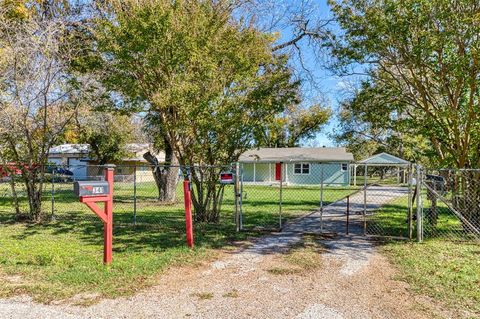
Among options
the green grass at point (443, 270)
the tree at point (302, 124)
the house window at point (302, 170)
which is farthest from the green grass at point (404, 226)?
the tree at point (302, 124)

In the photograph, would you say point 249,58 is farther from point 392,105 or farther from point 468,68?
point 468,68

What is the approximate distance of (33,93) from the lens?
32.8 ft

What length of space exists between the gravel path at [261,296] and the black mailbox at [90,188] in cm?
153

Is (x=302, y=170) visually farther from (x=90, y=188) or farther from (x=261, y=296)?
(x=261, y=296)

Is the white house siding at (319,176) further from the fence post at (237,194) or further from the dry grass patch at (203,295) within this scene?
the dry grass patch at (203,295)

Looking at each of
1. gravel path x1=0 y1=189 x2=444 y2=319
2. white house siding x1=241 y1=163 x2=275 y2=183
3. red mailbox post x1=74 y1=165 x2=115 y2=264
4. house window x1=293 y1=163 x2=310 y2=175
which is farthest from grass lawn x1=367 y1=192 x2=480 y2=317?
white house siding x1=241 y1=163 x2=275 y2=183

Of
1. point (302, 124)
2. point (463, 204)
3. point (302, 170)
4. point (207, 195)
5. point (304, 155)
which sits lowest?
point (463, 204)

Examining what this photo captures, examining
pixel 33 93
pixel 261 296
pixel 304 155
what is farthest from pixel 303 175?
pixel 261 296

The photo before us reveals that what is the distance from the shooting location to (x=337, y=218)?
12.0 metres

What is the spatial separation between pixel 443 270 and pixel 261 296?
3076mm

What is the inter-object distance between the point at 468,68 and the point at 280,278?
5855 mm

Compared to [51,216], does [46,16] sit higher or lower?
higher

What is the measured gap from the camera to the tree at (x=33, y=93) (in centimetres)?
950

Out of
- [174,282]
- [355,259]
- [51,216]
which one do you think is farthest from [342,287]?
[51,216]
